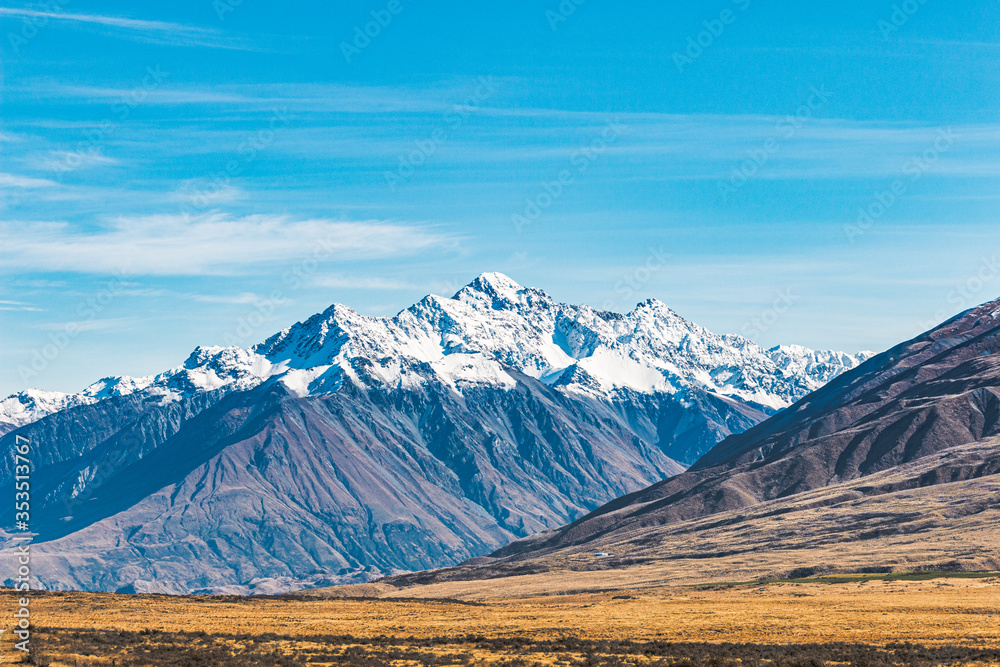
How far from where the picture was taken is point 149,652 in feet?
271

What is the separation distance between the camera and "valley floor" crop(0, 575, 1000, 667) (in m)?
80.4

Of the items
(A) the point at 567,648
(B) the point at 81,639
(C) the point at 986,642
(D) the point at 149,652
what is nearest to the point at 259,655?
(D) the point at 149,652

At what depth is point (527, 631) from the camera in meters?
104

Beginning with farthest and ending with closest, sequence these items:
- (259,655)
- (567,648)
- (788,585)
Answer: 1. (788,585)
2. (567,648)
3. (259,655)

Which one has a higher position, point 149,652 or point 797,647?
point 149,652

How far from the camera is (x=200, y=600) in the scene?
13950cm

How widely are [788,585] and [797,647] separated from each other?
106721 mm

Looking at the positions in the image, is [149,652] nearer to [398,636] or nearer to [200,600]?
[398,636]

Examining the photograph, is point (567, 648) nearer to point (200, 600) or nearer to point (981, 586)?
point (200, 600)

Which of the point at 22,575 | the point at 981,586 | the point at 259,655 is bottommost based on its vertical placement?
the point at 981,586

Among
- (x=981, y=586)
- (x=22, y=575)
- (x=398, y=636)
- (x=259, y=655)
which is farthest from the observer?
(x=981, y=586)

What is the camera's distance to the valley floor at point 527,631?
264 feet

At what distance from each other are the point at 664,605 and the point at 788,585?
61271 mm

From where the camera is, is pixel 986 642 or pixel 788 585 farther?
pixel 788 585
